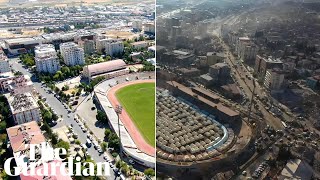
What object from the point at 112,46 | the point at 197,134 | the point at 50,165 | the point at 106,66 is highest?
the point at 197,134

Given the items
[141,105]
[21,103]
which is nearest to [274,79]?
[141,105]

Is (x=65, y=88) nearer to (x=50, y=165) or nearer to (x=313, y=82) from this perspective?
(x=50, y=165)

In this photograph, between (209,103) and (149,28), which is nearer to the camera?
(209,103)

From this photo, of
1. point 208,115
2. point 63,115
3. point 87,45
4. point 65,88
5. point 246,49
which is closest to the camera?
point 246,49

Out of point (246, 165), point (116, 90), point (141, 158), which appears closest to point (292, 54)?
point (246, 165)

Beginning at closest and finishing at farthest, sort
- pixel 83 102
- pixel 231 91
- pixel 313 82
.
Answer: pixel 313 82 → pixel 231 91 → pixel 83 102

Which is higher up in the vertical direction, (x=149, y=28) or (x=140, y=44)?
(x=149, y=28)
